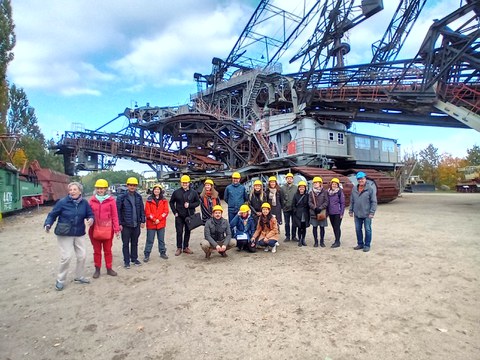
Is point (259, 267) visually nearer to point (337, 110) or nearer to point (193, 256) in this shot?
point (193, 256)

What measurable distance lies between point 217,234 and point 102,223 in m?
2.47

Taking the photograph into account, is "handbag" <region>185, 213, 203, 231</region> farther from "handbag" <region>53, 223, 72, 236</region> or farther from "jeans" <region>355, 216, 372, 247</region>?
"jeans" <region>355, 216, 372, 247</region>

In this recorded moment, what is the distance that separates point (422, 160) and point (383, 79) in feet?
143

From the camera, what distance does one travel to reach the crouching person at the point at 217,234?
6609 mm

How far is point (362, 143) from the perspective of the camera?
73.0 ft

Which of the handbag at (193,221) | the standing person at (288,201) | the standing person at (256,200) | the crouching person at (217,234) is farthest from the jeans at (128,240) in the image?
the standing person at (288,201)

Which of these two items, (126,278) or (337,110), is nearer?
(126,278)

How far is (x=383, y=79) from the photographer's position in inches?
655

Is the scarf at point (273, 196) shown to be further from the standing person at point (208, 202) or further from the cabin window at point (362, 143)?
the cabin window at point (362, 143)

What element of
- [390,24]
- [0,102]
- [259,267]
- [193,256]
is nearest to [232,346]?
[259,267]

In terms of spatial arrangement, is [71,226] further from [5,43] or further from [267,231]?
[5,43]

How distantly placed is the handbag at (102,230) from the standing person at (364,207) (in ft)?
18.3

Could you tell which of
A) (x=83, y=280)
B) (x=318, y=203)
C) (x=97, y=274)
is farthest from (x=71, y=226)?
(x=318, y=203)

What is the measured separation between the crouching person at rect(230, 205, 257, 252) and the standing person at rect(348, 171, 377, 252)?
8.33 feet
